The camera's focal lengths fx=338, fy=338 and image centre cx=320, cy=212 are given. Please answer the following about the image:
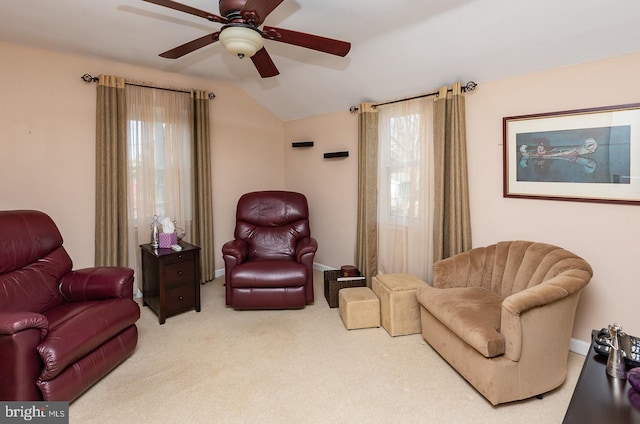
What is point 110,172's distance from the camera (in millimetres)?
3535

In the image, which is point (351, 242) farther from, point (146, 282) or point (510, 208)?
point (146, 282)

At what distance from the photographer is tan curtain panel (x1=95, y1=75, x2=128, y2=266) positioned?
3480 millimetres

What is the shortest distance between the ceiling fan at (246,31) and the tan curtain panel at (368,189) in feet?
5.66

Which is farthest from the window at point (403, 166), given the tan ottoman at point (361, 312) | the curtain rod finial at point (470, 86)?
the tan ottoman at point (361, 312)

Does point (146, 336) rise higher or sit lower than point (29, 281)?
lower

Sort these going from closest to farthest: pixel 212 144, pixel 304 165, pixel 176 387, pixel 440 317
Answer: pixel 176 387 < pixel 440 317 < pixel 212 144 < pixel 304 165

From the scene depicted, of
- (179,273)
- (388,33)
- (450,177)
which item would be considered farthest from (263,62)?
(179,273)

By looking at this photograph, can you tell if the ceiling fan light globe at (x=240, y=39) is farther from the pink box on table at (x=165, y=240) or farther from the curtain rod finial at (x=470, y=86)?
the pink box on table at (x=165, y=240)

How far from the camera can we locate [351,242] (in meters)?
4.48

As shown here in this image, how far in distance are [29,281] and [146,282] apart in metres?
1.15

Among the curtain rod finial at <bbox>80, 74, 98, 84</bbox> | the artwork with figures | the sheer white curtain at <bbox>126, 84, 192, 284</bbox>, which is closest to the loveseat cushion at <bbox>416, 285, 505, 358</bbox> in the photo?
the artwork with figures

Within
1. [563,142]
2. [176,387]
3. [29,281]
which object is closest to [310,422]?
[176,387]

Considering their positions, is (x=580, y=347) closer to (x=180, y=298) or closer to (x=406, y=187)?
(x=406, y=187)

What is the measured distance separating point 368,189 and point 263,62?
2.01m
